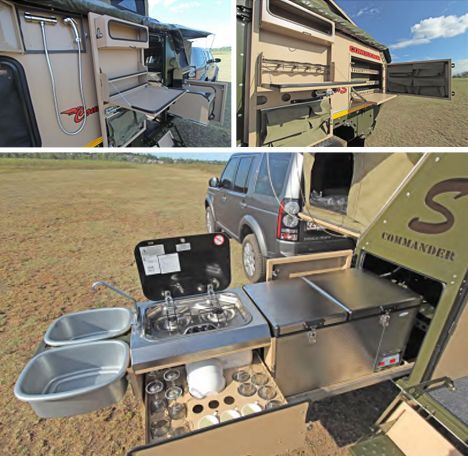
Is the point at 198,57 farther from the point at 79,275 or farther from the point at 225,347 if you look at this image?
the point at 225,347

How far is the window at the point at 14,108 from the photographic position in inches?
84.0

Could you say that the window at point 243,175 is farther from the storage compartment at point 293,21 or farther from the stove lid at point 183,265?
the stove lid at point 183,265

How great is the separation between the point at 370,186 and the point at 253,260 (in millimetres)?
1593

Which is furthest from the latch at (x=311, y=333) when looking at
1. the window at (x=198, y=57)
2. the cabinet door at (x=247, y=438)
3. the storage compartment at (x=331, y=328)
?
the window at (x=198, y=57)

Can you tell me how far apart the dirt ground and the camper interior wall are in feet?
5.94

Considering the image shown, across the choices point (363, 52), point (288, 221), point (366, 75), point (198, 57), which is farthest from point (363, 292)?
point (198, 57)

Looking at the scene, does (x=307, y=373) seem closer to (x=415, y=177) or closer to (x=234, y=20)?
(x=415, y=177)

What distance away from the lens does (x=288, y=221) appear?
3104 millimetres

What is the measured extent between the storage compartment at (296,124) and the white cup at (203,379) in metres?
1.57

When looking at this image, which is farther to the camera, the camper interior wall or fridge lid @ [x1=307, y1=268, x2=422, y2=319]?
the camper interior wall

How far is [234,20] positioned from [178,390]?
6.36 feet

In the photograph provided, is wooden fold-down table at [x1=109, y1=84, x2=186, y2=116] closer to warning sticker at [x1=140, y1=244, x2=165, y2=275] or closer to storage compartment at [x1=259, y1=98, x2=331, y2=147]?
storage compartment at [x1=259, y1=98, x2=331, y2=147]

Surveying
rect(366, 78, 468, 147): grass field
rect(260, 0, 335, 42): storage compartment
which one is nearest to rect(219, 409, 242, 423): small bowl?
rect(260, 0, 335, 42): storage compartment

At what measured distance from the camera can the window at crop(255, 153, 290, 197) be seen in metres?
3.15
